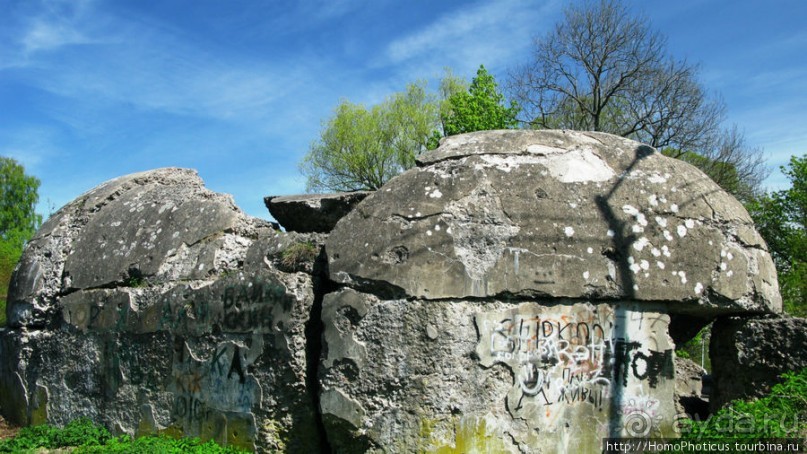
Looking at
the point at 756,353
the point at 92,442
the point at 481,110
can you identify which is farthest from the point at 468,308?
the point at 481,110

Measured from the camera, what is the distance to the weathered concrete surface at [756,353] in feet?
17.9

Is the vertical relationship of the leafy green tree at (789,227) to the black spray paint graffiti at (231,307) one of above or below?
above

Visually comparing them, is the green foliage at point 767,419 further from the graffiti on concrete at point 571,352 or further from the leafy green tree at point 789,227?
the leafy green tree at point 789,227

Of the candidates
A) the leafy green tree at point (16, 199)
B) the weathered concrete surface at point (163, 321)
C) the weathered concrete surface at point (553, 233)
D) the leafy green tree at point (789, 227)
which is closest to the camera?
the weathered concrete surface at point (553, 233)

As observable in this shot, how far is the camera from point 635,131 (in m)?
24.3

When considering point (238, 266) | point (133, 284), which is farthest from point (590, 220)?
point (133, 284)

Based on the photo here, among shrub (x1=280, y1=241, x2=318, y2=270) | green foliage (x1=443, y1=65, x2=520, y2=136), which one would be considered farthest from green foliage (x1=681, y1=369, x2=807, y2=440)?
green foliage (x1=443, y1=65, x2=520, y2=136)

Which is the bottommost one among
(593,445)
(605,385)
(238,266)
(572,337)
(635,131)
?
(593,445)

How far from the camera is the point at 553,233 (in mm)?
5430

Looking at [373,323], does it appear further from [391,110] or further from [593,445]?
[391,110]

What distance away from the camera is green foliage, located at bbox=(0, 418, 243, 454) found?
570 cm

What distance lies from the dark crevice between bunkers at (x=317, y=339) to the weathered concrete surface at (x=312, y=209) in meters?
0.60

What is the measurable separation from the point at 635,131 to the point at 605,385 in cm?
2053

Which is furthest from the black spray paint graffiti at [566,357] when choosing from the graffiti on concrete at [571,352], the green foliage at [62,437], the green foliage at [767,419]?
the green foliage at [62,437]
